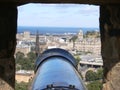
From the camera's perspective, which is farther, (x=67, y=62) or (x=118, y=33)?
(x=67, y=62)

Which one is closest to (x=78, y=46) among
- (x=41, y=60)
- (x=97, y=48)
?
(x=97, y=48)

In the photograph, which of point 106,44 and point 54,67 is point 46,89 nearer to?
point 106,44

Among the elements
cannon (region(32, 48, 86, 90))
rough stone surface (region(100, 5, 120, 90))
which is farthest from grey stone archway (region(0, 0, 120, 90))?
cannon (region(32, 48, 86, 90))

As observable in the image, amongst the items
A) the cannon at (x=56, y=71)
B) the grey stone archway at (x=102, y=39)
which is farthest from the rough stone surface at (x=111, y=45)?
the cannon at (x=56, y=71)

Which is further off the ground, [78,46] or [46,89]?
[78,46]

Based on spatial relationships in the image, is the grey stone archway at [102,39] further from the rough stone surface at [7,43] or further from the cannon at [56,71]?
the cannon at [56,71]

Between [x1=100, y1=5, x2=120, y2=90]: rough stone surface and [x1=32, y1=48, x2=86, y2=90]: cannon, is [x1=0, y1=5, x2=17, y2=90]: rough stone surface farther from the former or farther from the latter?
[x1=100, y1=5, x2=120, y2=90]: rough stone surface

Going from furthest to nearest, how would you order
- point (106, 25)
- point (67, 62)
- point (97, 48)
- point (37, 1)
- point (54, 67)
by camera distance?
1. point (97, 48)
2. point (67, 62)
3. point (54, 67)
4. point (106, 25)
5. point (37, 1)
